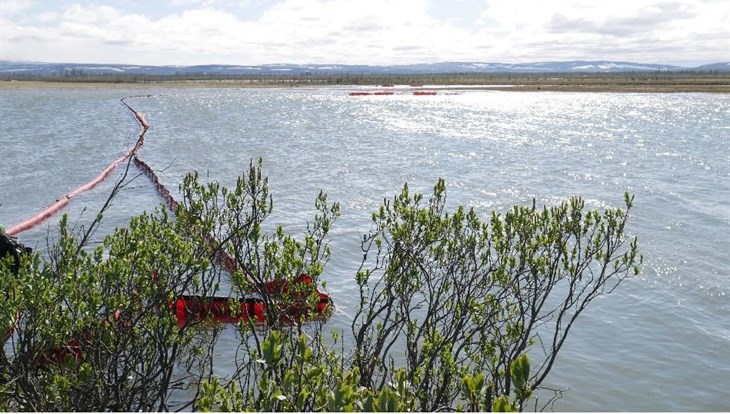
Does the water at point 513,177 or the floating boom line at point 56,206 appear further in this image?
the floating boom line at point 56,206

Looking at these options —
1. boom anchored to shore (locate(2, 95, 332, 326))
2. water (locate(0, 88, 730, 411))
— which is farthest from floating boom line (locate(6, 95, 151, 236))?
water (locate(0, 88, 730, 411))

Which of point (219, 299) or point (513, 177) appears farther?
point (513, 177)

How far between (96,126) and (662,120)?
51798 mm

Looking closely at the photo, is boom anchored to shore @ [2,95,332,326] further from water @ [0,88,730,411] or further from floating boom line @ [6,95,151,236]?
water @ [0,88,730,411]

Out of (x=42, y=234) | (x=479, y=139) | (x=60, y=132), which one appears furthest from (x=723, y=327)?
(x=60, y=132)

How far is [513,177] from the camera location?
3472 cm

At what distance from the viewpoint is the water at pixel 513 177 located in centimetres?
1455

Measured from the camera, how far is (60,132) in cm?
5328

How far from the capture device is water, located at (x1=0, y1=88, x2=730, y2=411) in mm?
14547

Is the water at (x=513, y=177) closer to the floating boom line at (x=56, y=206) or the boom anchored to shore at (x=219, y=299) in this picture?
the floating boom line at (x=56, y=206)

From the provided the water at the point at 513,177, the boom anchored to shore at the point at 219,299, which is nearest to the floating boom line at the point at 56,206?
the boom anchored to shore at the point at 219,299

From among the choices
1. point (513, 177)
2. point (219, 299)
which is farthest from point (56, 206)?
point (513, 177)

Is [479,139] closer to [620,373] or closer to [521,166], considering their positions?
[521,166]

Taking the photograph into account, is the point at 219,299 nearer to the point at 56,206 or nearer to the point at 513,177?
the point at 56,206
